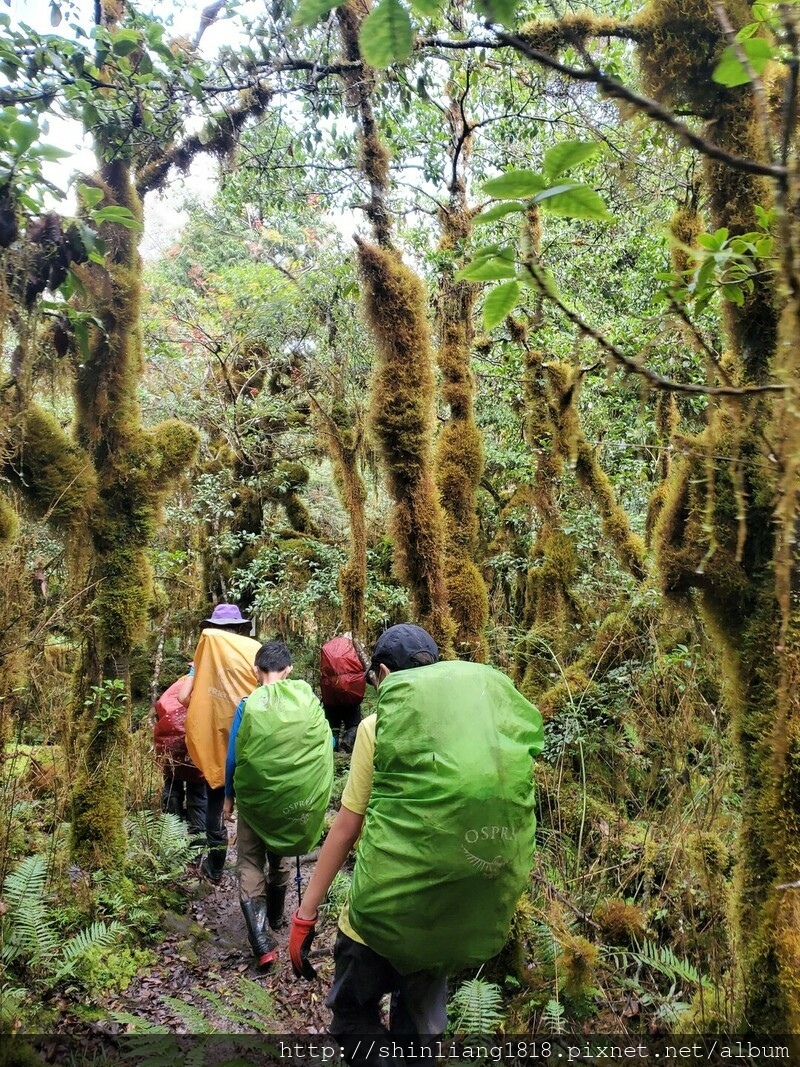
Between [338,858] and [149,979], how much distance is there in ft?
8.43


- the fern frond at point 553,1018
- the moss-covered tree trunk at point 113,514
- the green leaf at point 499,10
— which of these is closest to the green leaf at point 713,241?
the green leaf at point 499,10

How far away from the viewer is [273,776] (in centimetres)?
377

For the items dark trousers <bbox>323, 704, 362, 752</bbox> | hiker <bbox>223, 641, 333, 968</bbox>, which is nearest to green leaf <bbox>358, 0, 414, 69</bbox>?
hiker <bbox>223, 641, 333, 968</bbox>

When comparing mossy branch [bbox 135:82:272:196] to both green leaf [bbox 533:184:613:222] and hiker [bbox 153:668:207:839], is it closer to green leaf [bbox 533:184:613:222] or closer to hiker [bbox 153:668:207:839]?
hiker [bbox 153:668:207:839]

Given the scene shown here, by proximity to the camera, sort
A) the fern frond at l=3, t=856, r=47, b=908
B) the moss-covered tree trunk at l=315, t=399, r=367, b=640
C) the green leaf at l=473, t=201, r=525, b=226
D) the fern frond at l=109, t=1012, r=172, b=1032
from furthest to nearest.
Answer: the moss-covered tree trunk at l=315, t=399, r=367, b=640 → the fern frond at l=3, t=856, r=47, b=908 → the fern frond at l=109, t=1012, r=172, b=1032 → the green leaf at l=473, t=201, r=525, b=226

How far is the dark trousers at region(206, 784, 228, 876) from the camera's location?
5.34m

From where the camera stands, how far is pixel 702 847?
315 cm

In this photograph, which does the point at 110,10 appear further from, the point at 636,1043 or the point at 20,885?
the point at 636,1043

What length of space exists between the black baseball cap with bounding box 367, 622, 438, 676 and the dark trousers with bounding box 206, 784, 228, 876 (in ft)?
11.5

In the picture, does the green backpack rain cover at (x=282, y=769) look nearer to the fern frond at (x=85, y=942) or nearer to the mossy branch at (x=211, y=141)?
the fern frond at (x=85, y=942)

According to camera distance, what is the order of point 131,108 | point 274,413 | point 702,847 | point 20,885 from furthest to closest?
point 274,413, point 131,108, point 20,885, point 702,847

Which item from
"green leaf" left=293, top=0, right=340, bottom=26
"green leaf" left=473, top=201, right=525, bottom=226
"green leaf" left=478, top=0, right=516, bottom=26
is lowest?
"green leaf" left=473, top=201, right=525, bottom=226

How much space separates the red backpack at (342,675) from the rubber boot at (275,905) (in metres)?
3.50

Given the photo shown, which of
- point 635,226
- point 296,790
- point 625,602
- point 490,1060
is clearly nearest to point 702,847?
point 490,1060
